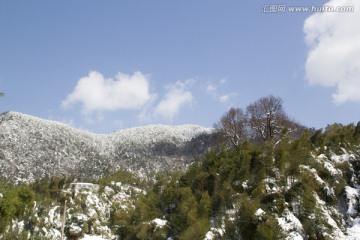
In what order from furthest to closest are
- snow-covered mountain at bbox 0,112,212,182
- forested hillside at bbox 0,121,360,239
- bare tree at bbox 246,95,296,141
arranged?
snow-covered mountain at bbox 0,112,212,182, bare tree at bbox 246,95,296,141, forested hillside at bbox 0,121,360,239

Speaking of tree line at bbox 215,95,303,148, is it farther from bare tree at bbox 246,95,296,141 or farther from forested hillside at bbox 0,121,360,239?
forested hillside at bbox 0,121,360,239

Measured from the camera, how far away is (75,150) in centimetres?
13000

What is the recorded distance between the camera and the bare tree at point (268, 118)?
2927 cm

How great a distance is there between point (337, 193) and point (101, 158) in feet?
398

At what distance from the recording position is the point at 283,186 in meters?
17.2

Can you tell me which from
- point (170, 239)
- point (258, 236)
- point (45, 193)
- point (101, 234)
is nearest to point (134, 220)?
point (170, 239)

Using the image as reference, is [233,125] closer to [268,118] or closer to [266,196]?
[268,118]

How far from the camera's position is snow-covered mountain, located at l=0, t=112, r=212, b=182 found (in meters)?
110

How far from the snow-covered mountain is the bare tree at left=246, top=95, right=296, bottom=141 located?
7881cm

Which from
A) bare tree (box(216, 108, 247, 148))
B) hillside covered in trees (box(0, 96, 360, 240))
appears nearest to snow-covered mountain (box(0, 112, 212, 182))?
bare tree (box(216, 108, 247, 148))

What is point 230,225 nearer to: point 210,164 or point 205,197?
point 205,197

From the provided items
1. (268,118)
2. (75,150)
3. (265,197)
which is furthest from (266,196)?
(75,150)

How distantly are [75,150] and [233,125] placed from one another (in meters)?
107

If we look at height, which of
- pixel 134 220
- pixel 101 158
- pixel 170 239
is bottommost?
pixel 170 239
